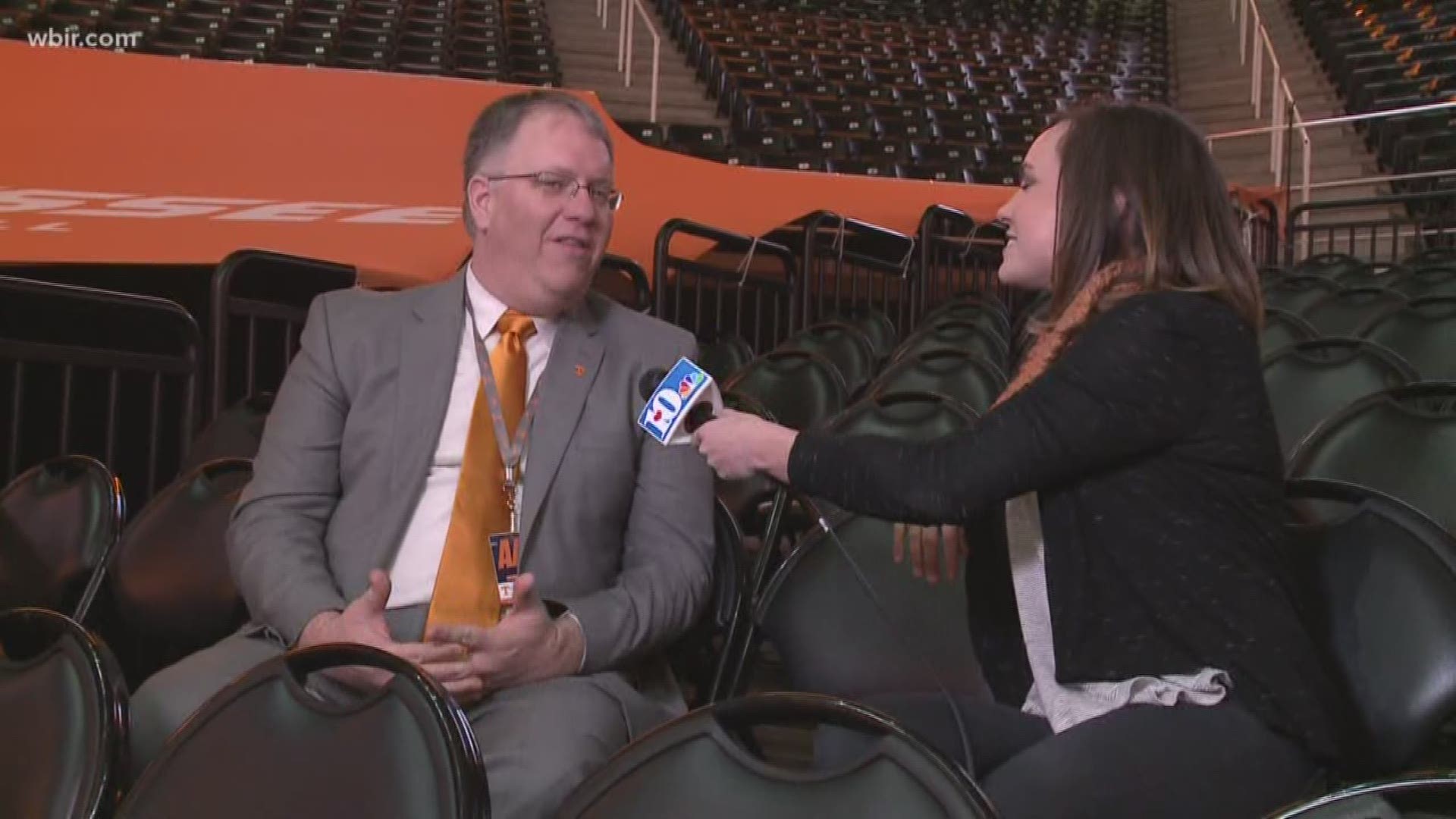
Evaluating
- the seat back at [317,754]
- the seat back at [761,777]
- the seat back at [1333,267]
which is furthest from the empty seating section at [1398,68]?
the seat back at [317,754]

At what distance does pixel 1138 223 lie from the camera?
1451 millimetres

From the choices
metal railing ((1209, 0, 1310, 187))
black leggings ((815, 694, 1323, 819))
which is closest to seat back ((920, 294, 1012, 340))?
black leggings ((815, 694, 1323, 819))

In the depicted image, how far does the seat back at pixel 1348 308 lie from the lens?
13.7 feet

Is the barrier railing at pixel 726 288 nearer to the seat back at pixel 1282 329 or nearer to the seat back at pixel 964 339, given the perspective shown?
the seat back at pixel 964 339

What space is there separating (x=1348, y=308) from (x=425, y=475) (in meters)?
3.59

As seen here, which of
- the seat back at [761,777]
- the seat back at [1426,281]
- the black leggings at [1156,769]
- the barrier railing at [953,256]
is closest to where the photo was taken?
the seat back at [761,777]

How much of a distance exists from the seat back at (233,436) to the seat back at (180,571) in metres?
0.59

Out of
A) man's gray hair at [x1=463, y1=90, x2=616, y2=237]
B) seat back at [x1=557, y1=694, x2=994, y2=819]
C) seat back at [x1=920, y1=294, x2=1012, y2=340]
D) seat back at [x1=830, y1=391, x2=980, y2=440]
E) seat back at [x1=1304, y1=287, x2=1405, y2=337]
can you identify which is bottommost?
seat back at [x1=920, y1=294, x2=1012, y2=340]

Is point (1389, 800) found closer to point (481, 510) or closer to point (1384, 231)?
point (481, 510)

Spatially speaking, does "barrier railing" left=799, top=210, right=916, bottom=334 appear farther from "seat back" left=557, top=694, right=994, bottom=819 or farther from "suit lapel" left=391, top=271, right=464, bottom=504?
"seat back" left=557, top=694, right=994, bottom=819

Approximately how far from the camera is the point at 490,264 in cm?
192

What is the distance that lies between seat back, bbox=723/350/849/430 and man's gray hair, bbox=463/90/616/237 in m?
1.29

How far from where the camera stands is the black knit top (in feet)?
4.30

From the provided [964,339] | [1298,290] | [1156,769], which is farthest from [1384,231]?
[1156,769]
